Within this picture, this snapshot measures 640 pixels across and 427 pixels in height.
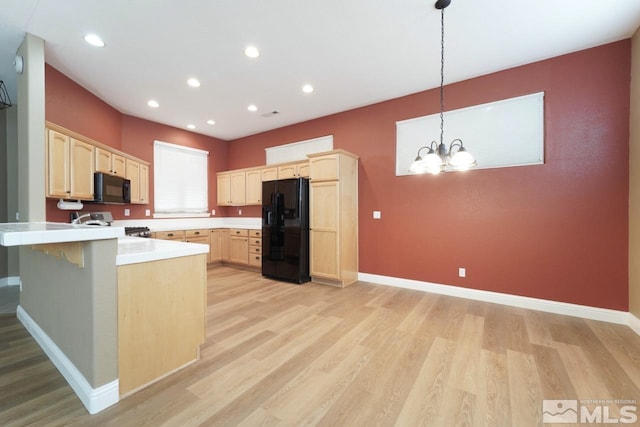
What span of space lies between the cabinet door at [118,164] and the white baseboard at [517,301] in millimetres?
4403

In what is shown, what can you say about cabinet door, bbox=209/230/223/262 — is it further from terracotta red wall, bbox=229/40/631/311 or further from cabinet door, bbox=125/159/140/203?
terracotta red wall, bbox=229/40/631/311

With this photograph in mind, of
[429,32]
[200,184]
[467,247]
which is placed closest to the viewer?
[429,32]

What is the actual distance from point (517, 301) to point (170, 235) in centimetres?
570

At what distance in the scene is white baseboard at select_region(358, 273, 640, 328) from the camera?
9.04 feet

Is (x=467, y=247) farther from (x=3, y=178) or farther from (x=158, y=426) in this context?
(x=3, y=178)

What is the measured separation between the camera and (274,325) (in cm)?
269

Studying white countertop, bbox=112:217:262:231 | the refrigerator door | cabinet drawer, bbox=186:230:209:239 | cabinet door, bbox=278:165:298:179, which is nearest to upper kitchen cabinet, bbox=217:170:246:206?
white countertop, bbox=112:217:262:231

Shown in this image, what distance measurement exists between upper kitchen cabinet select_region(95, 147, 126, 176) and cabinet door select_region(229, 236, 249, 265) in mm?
2339

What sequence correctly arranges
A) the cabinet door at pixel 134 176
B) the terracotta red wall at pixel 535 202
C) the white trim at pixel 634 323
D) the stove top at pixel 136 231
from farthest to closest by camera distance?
the cabinet door at pixel 134 176 < the stove top at pixel 136 231 < the terracotta red wall at pixel 535 202 < the white trim at pixel 634 323

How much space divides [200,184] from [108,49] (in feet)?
10.8

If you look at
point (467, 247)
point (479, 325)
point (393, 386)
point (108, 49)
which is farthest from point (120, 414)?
point (467, 247)

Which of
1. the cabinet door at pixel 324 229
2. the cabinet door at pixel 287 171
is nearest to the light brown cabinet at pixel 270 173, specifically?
the cabinet door at pixel 287 171

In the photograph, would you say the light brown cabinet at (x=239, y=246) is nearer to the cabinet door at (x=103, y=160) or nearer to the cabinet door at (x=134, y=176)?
the cabinet door at (x=134, y=176)

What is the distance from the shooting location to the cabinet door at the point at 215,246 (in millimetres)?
5582
